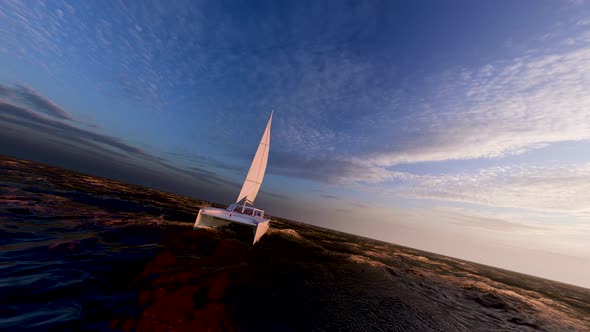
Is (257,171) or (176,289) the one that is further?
(257,171)

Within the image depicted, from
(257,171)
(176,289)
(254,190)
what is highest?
(257,171)

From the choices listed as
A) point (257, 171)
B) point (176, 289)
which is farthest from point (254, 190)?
point (176, 289)

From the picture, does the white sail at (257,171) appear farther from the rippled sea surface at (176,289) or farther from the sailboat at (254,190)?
the rippled sea surface at (176,289)

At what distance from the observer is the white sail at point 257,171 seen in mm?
19453

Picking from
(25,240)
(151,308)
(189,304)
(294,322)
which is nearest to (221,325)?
(189,304)

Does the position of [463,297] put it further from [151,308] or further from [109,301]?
[109,301]

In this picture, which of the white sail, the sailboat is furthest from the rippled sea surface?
the white sail

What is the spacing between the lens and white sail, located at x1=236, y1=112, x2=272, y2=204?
19453 mm

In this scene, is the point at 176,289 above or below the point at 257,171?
below

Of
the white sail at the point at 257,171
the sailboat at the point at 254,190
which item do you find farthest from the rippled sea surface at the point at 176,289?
the white sail at the point at 257,171

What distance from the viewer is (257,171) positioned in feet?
67.0

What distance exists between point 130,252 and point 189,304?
5396mm

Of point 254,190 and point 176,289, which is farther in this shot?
point 254,190

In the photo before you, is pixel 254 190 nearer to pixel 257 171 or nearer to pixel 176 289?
pixel 257 171
